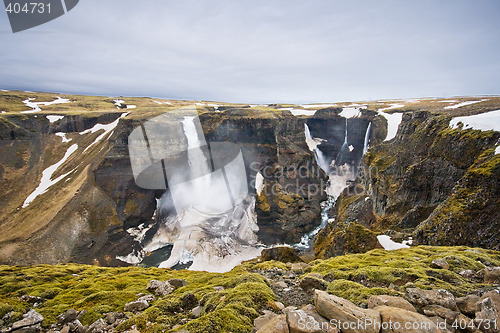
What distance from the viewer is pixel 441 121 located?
92.4 feet

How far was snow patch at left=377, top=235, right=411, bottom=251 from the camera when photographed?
19.4 meters

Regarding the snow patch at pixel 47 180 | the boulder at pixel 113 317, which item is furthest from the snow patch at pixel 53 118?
the boulder at pixel 113 317

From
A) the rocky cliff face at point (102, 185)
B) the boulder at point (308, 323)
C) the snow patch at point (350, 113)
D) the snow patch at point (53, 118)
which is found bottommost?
the rocky cliff face at point (102, 185)

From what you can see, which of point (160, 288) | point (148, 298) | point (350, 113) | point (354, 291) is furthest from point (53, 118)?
point (350, 113)

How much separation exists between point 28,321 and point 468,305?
47.0ft

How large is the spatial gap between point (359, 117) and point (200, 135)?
188 ft

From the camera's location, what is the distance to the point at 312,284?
9898 mm

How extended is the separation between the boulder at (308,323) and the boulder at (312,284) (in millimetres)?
4686

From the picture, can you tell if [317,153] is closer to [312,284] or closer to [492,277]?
[492,277]

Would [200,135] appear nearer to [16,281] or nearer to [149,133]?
[149,133]

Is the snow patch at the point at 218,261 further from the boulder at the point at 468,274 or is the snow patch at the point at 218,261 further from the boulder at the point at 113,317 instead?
the boulder at the point at 468,274

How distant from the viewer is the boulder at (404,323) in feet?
15.9

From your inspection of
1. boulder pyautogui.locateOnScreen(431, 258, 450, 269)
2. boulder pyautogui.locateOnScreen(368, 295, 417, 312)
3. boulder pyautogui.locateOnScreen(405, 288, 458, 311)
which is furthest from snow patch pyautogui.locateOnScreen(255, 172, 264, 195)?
boulder pyautogui.locateOnScreen(368, 295, 417, 312)

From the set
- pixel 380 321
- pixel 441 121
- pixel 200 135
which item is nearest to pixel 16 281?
pixel 380 321
